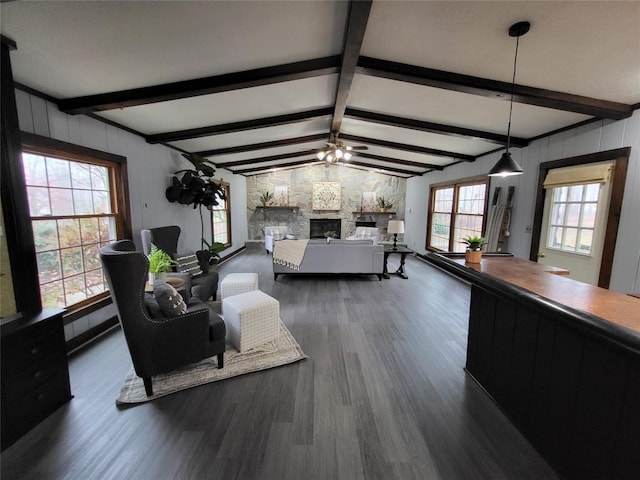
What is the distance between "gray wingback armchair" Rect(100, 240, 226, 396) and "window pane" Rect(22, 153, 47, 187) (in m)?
1.20

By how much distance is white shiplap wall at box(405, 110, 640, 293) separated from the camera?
2.70 meters

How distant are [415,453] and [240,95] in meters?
3.57

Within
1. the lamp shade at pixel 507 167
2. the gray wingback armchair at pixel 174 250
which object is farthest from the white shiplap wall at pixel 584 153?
the gray wingback armchair at pixel 174 250

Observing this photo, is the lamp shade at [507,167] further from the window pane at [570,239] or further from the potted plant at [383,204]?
the potted plant at [383,204]

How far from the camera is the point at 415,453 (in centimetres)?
162

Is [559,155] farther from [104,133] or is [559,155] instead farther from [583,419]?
[104,133]

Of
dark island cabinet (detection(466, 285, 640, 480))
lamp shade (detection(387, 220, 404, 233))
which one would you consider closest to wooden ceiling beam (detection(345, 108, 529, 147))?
lamp shade (detection(387, 220, 404, 233))

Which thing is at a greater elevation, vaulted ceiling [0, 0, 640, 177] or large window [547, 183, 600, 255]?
vaulted ceiling [0, 0, 640, 177]

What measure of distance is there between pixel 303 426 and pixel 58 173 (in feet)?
10.5

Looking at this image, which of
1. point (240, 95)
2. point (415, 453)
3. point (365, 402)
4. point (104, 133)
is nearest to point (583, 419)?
point (415, 453)

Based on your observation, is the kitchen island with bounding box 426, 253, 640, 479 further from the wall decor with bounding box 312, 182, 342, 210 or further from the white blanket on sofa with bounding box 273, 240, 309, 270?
the wall decor with bounding box 312, 182, 342, 210

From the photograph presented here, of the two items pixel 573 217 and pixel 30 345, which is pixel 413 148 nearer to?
pixel 573 217

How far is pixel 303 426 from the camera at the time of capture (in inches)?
70.9

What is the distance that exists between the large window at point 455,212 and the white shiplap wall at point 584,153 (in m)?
0.35
